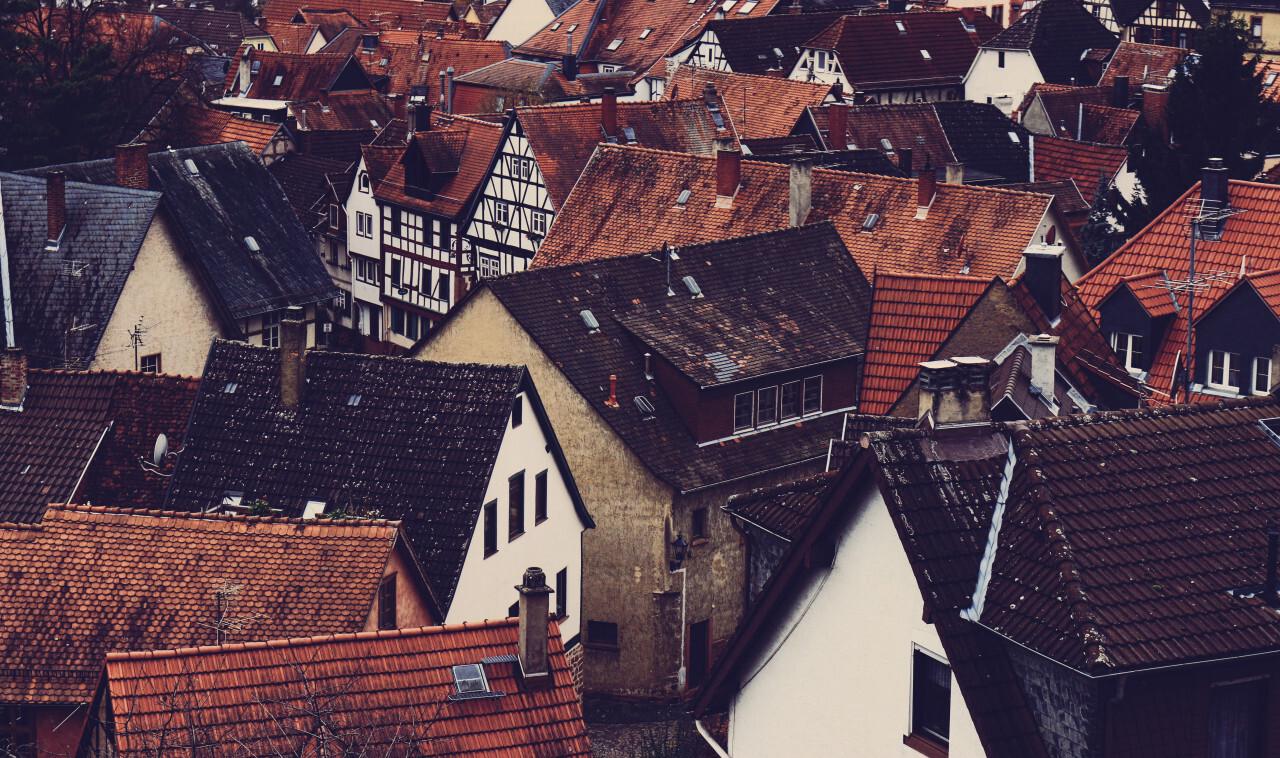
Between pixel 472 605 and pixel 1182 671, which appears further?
pixel 472 605

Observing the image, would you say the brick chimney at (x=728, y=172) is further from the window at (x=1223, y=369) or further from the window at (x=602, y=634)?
the window at (x=602, y=634)

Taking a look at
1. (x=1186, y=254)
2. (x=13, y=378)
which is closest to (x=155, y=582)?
Answer: (x=13, y=378)

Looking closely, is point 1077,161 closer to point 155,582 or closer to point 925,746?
point 155,582

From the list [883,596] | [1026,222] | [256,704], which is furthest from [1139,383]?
[256,704]

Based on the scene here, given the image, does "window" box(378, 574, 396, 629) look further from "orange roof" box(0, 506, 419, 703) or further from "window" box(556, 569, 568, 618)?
"window" box(556, 569, 568, 618)

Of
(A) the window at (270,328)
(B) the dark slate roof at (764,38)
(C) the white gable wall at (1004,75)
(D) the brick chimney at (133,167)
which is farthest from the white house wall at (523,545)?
(C) the white gable wall at (1004,75)

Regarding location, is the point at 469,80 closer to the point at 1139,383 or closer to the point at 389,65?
the point at 389,65

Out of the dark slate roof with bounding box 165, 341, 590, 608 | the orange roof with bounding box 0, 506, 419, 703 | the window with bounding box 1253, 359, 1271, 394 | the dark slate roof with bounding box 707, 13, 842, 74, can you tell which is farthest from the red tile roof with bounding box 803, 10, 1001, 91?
the orange roof with bounding box 0, 506, 419, 703
